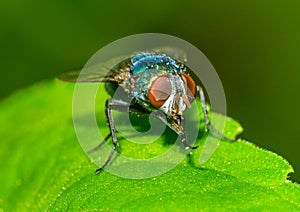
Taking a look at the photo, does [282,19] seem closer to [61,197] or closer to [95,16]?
[95,16]

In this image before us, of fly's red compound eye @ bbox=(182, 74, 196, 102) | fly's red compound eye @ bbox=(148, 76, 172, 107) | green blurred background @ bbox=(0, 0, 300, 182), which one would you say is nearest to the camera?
fly's red compound eye @ bbox=(148, 76, 172, 107)

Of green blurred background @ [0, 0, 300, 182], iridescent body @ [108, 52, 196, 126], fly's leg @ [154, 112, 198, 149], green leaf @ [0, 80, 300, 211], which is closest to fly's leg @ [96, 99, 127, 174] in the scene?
green leaf @ [0, 80, 300, 211]

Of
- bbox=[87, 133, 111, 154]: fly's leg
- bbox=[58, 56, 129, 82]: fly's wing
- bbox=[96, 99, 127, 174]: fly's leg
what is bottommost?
bbox=[87, 133, 111, 154]: fly's leg

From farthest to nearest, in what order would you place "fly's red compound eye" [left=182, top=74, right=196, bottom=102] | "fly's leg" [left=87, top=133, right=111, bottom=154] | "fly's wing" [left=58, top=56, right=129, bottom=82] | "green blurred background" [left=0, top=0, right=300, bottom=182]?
1. "green blurred background" [left=0, top=0, right=300, bottom=182]
2. "fly's wing" [left=58, top=56, right=129, bottom=82]
3. "fly's leg" [left=87, top=133, right=111, bottom=154]
4. "fly's red compound eye" [left=182, top=74, right=196, bottom=102]

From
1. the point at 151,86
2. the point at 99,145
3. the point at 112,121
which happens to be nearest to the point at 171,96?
the point at 151,86

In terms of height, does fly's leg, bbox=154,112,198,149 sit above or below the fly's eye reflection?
below

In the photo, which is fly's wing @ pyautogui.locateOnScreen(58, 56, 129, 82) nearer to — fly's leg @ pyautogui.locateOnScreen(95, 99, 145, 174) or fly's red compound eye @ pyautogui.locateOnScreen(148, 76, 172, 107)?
fly's leg @ pyautogui.locateOnScreen(95, 99, 145, 174)

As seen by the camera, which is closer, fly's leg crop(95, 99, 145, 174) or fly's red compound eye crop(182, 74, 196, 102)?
fly's red compound eye crop(182, 74, 196, 102)

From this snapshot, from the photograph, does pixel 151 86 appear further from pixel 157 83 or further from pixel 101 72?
pixel 101 72
